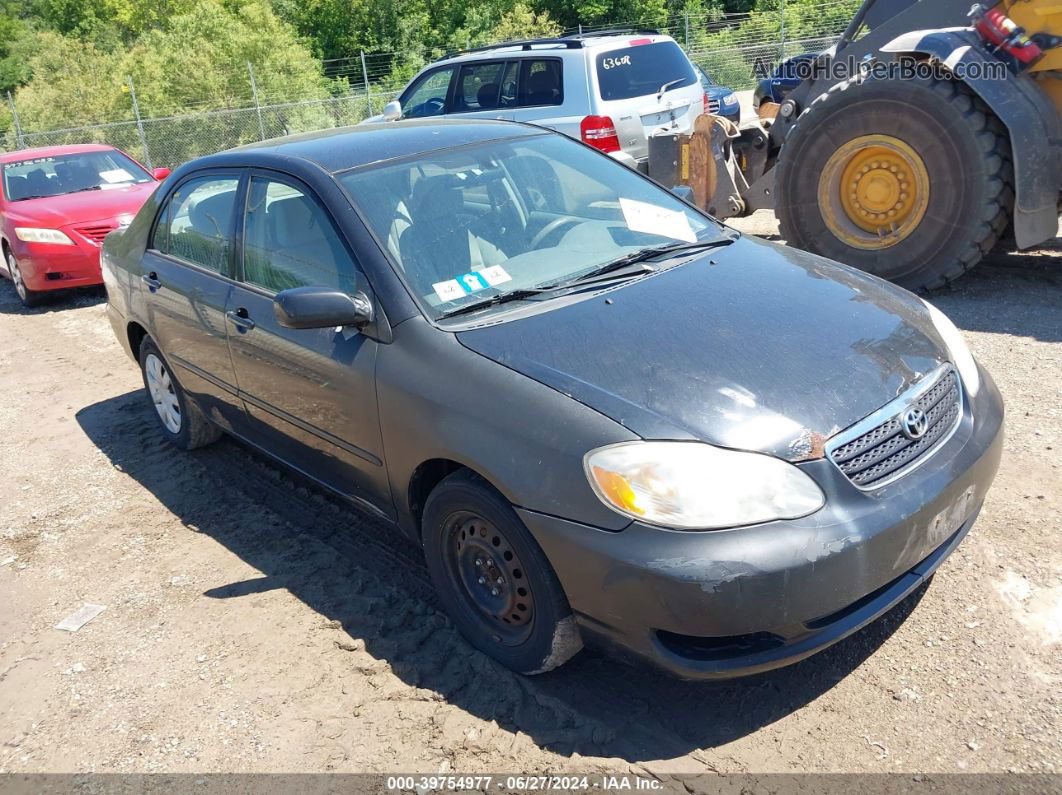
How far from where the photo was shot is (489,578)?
3115 millimetres

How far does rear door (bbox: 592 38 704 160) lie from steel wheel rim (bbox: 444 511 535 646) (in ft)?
23.0

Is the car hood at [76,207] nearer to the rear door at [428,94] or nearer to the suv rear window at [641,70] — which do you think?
the rear door at [428,94]

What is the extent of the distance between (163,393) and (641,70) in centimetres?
648

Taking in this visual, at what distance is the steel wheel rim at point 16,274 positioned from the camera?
9914 millimetres

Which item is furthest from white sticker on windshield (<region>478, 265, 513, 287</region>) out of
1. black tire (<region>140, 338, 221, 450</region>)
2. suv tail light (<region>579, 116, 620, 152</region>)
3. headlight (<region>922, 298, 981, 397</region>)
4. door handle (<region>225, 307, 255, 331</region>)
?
suv tail light (<region>579, 116, 620, 152</region>)

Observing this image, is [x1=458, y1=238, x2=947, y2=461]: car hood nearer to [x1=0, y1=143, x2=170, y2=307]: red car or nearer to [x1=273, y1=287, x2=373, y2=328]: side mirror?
[x1=273, y1=287, x2=373, y2=328]: side mirror

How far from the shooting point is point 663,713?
2947mm

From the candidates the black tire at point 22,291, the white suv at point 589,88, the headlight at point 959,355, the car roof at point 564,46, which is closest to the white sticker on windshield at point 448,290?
the headlight at point 959,355

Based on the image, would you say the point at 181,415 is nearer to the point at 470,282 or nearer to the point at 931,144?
the point at 470,282

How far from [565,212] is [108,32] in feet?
182

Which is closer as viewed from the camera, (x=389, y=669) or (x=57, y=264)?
(x=389, y=669)

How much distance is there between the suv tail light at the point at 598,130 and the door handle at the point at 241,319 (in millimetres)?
5813

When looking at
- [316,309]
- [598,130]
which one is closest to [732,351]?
[316,309]

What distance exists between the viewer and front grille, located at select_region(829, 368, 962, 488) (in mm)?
2689
